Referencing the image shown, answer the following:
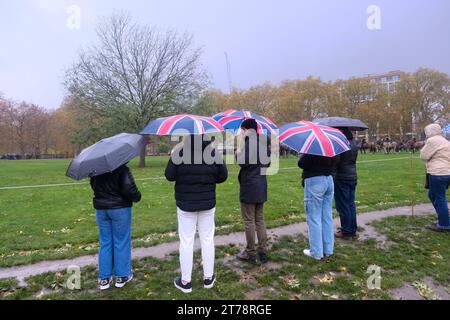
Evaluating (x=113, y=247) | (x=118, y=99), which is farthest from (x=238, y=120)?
(x=118, y=99)

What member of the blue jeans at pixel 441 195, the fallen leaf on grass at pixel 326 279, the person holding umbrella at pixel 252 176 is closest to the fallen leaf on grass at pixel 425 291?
the fallen leaf on grass at pixel 326 279

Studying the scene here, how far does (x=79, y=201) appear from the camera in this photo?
10.1 m

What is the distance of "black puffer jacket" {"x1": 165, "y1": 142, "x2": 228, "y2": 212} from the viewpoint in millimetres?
3859

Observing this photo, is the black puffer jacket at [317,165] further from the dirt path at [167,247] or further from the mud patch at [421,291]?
the dirt path at [167,247]

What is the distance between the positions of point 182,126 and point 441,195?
5.40 meters

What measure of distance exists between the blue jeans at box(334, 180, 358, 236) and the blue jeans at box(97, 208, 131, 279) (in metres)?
3.74

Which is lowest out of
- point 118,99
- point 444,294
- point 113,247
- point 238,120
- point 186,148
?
point 444,294

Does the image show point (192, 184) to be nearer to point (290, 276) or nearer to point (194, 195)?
point (194, 195)

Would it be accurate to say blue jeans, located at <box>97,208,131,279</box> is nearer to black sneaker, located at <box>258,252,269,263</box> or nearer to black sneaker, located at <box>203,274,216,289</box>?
black sneaker, located at <box>203,274,216,289</box>

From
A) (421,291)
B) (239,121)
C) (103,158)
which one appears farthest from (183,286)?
(421,291)

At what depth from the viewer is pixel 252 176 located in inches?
181

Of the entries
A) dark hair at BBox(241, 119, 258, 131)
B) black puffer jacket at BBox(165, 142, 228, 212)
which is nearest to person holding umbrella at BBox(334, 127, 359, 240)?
dark hair at BBox(241, 119, 258, 131)

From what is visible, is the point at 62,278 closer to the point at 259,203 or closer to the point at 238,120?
the point at 259,203
